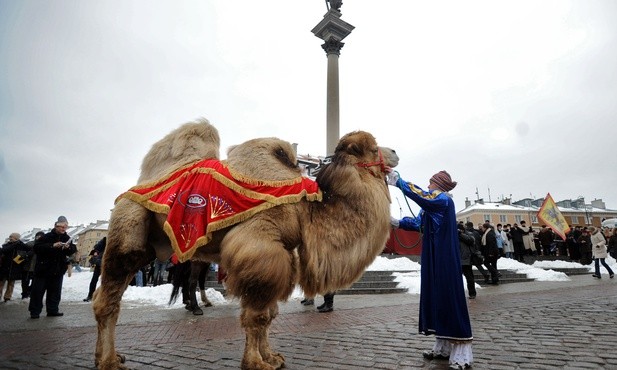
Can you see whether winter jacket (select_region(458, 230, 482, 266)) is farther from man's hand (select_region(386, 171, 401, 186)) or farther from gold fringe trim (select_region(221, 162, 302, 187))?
gold fringe trim (select_region(221, 162, 302, 187))

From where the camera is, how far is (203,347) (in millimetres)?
5125

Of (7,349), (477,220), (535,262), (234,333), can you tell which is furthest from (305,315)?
(477,220)

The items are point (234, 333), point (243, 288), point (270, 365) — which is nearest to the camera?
point (243, 288)

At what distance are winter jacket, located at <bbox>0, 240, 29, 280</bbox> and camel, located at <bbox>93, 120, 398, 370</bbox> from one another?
35.1ft

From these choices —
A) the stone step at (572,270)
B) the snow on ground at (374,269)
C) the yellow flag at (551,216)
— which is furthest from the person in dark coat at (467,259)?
the yellow flag at (551,216)

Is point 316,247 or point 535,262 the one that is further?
point 535,262

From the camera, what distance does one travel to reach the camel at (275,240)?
351cm

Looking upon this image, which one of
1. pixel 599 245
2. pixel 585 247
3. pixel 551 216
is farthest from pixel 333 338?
pixel 585 247

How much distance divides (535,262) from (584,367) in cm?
2051

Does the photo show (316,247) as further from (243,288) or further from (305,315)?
(305,315)

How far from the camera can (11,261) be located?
1216 centimetres

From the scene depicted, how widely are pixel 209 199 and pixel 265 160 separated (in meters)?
0.73

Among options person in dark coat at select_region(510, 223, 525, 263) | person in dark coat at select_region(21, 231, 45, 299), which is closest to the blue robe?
person in dark coat at select_region(21, 231, 45, 299)

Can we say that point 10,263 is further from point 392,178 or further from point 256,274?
point 392,178
